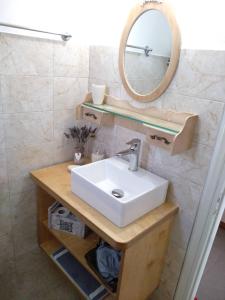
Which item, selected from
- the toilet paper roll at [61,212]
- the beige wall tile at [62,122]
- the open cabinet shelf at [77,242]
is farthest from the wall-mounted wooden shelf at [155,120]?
the open cabinet shelf at [77,242]

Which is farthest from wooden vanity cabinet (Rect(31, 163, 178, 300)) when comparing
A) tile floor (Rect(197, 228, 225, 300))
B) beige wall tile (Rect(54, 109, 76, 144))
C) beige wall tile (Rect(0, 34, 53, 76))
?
beige wall tile (Rect(0, 34, 53, 76))

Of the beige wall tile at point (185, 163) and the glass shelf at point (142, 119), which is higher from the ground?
the glass shelf at point (142, 119)

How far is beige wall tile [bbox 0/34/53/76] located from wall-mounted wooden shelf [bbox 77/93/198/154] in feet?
1.17

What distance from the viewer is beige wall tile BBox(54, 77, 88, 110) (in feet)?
4.77

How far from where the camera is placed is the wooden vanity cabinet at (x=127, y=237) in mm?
1036

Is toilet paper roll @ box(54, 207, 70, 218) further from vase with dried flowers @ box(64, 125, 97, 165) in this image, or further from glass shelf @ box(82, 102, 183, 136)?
glass shelf @ box(82, 102, 183, 136)

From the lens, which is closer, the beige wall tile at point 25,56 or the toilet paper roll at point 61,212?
the beige wall tile at point 25,56

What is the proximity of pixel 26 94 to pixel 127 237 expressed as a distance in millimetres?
980

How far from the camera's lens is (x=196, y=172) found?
3.73 ft

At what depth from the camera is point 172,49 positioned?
1.10 metres

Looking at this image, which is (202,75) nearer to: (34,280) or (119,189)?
(119,189)

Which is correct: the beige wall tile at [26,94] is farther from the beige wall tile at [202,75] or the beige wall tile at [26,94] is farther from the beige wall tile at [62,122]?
the beige wall tile at [202,75]

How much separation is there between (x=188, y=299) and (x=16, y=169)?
1.35m

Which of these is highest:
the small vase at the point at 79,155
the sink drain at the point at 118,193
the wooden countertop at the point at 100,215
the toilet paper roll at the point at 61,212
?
the small vase at the point at 79,155
